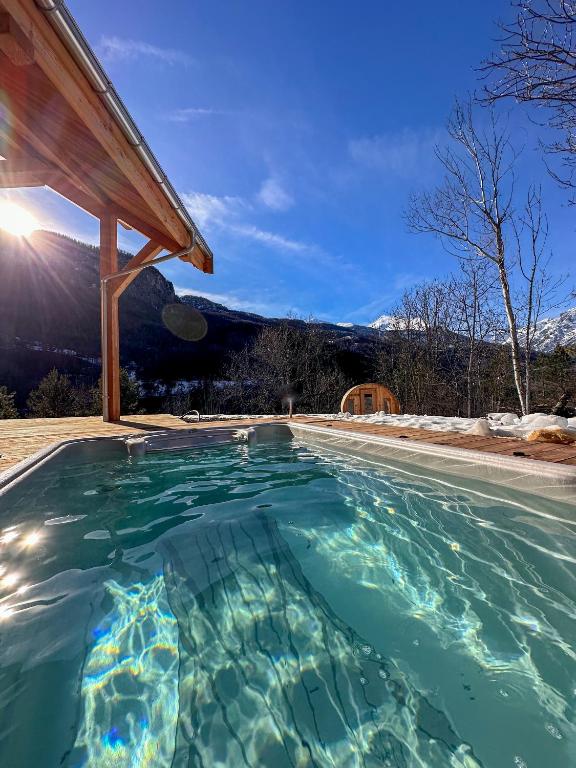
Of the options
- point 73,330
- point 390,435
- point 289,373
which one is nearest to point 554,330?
point 390,435

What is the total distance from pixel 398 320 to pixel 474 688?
12257 millimetres

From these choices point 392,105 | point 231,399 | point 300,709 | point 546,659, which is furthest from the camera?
point 231,399

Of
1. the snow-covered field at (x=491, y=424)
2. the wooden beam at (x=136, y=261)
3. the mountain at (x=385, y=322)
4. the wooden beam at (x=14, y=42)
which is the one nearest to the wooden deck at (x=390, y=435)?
the snow-covered field at (x=491, y=424)

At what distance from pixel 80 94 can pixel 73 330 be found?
955 inches

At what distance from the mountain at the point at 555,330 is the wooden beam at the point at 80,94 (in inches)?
286

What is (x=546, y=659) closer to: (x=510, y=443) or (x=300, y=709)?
(x=300, y=709)

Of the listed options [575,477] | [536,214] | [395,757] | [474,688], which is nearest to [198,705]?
[395,757]

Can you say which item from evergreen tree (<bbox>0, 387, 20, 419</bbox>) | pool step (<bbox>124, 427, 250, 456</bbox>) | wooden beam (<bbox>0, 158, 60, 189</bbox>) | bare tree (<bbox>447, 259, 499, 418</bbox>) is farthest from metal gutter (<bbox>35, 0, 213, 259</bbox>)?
evergreen tree (<bbox>0, 387, 20, 419</bbox>)

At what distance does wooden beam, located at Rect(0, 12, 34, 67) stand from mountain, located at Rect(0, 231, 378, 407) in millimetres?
15441

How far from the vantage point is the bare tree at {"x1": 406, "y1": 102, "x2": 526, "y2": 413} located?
247 inches

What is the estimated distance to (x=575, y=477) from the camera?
1.98 meters

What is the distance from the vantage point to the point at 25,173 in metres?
4.02

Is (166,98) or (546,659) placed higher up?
(166,98)

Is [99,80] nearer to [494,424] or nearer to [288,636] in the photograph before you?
[288,636]
